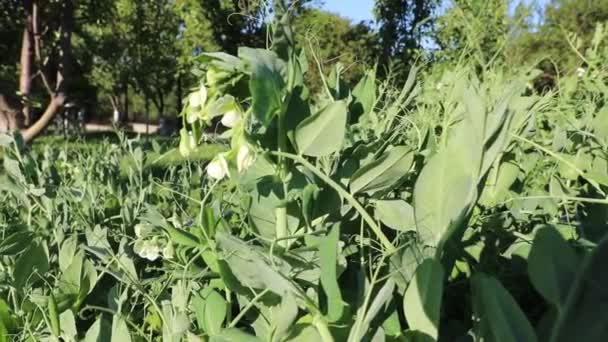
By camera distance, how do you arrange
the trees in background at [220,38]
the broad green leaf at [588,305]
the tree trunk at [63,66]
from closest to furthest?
the broad green leaf at [588,305], the trees in background at [220,38], the tree trunk at [63,66]

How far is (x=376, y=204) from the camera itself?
435mm

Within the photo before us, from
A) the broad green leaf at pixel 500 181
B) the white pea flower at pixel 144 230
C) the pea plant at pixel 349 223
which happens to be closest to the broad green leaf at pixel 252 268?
the pea plant at pixel 349 223

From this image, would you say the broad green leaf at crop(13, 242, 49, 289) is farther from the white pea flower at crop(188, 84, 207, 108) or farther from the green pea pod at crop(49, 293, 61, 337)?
the white pea flower at crop(188, 84, 207, 108)

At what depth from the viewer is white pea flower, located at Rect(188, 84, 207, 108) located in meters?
0.41

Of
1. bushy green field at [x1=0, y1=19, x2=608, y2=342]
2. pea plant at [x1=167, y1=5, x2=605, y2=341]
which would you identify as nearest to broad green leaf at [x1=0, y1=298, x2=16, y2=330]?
bushy green field at [x1=0, y1=19, x2=608, y2=342]

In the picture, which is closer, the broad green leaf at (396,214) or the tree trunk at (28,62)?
the broad green leaf at (396,214)

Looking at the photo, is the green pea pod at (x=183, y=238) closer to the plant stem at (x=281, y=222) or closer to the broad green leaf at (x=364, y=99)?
the plant stem at (x=281, y=222)

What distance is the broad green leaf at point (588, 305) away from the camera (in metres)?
0.28

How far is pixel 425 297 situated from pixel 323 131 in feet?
0.45

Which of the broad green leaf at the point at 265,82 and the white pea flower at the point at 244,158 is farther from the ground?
the broad green leaf at the point at 265,82

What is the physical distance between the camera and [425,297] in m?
0.32

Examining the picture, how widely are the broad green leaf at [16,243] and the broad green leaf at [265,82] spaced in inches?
14.7

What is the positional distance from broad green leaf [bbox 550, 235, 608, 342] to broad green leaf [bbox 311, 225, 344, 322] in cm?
12

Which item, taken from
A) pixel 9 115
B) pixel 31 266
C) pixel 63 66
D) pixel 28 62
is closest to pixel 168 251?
pixel 31 266
